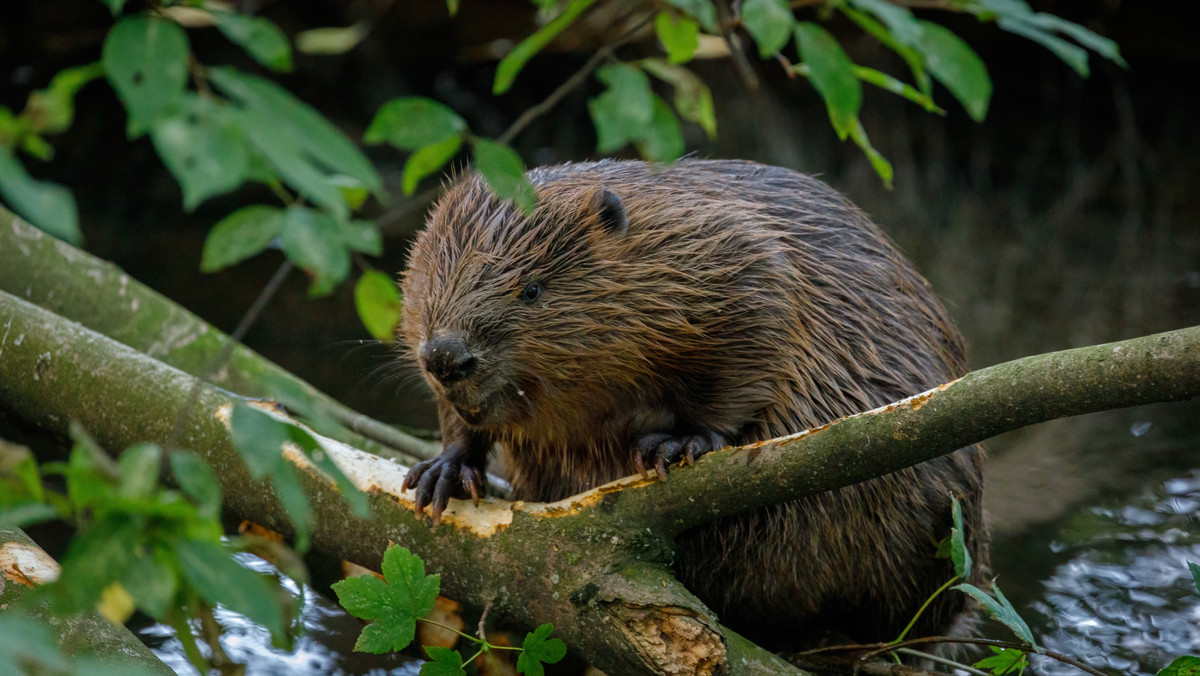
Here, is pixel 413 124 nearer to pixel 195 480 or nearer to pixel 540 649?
pixel 195 480

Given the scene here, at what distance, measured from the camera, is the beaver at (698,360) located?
7.60ft

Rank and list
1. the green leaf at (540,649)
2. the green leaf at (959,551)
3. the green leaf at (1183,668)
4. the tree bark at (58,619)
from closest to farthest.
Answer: the tree bark at (58,619), the green leaf at (1183,668), the green leaf at (540,649), the green leaf at (959,551)

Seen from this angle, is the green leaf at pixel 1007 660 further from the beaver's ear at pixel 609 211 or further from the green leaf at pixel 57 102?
the green leaf at pixel 57 102

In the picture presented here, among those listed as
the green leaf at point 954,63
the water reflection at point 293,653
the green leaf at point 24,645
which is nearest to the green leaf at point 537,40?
the green leaf at point 954,63

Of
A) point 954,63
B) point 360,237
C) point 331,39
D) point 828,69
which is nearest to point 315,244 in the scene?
point 360,237

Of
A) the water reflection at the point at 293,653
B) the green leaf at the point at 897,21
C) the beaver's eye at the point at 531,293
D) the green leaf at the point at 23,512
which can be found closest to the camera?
the green leaf at the point at 23,512

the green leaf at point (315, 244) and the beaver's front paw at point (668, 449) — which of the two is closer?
the green leaf at point (315, 244)

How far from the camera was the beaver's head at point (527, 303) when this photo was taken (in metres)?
2.24

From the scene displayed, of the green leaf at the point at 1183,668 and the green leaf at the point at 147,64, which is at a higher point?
the green leaf at the point at 147,64

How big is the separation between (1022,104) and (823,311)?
463cm

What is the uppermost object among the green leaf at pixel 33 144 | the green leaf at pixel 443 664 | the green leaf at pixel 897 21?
the green leaf at pixel 897 21

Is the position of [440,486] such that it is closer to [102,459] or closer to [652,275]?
[652,275]

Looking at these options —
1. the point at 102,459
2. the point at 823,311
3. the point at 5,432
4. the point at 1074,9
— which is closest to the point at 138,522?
the point at 102,459

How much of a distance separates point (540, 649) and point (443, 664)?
0.59 feet
